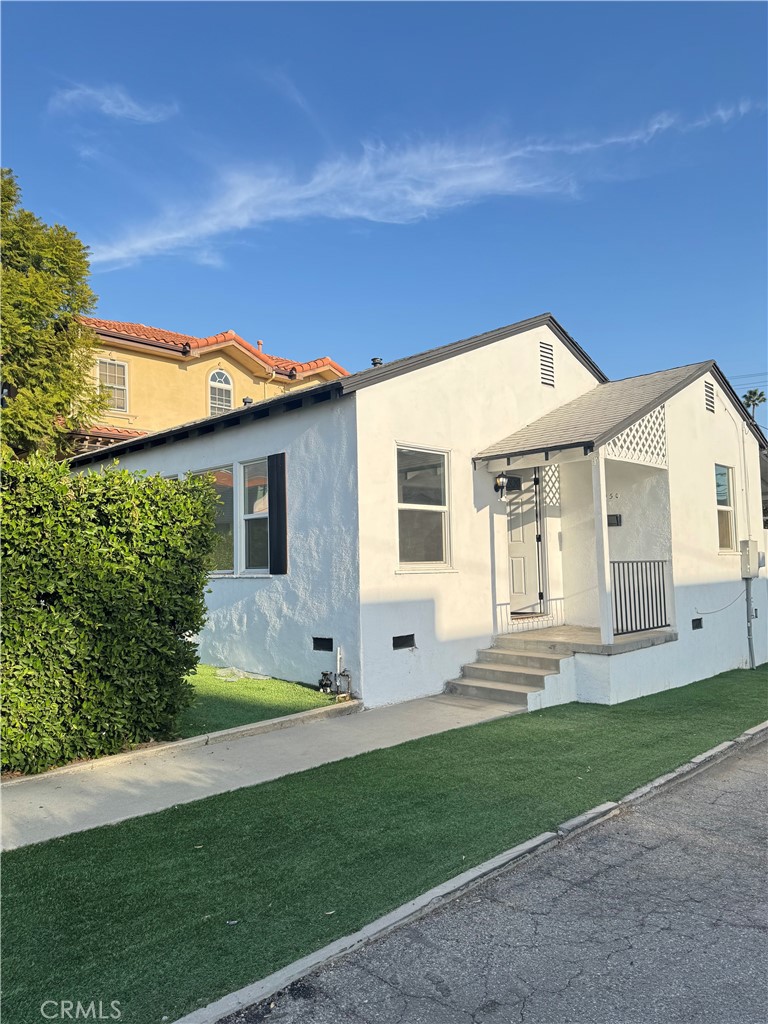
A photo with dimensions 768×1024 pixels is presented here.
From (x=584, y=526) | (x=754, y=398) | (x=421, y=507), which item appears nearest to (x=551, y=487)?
(x=584, y=526)

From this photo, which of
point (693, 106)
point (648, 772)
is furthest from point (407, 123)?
point (648, 772)

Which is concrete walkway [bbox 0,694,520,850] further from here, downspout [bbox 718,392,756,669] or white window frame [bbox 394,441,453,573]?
downspout [bbox 718,392,756,669]

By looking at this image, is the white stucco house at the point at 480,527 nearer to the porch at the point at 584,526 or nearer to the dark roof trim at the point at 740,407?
the porch at the point at 584,526

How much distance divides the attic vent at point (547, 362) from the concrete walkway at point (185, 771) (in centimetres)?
546

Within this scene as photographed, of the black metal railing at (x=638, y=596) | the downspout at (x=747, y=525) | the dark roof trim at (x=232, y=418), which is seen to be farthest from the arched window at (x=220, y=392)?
the black metal railing at (x=638, y=596)

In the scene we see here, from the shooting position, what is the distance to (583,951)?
3035 millimetres

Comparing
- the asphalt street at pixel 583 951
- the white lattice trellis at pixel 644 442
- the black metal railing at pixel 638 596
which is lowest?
the asphalt street at pixel 583 951

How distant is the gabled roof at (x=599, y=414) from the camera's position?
8.68m

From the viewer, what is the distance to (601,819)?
183 inches

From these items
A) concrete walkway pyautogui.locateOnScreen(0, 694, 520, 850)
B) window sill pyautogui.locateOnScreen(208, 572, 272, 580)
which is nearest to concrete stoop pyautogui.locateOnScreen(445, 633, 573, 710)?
concrete walkway pyautogui.locateOnScreen(0, 694, 520, 850)

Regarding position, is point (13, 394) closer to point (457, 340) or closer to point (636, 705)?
point (457, 340)

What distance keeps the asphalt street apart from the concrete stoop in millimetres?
3742

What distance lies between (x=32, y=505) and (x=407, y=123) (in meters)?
9.95

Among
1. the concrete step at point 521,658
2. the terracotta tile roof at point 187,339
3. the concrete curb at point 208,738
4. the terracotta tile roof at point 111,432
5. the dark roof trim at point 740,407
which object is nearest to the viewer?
the concrete curb at point 208,738
